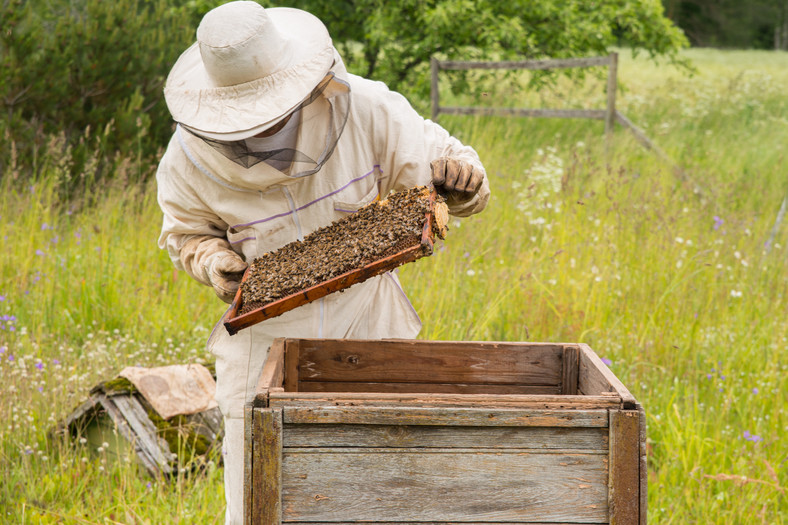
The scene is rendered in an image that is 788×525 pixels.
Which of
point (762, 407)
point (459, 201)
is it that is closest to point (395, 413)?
point (459, 201)

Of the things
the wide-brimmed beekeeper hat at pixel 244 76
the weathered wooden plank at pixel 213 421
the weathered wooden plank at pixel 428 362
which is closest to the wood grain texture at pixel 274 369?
the weathered wooden plank at pixel 428 362

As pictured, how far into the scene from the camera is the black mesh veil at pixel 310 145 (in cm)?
196

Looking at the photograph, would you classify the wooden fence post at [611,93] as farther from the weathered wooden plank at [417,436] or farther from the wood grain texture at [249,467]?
the wood grain texture at [249,467]

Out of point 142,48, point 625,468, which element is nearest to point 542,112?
point 142,48

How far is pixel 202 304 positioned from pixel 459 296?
5.14 feet

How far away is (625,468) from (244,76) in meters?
1.35

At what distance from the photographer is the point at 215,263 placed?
6.87 ft

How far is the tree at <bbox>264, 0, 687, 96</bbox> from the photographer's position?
8.38 metres

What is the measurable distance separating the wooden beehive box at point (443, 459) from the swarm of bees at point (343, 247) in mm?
424

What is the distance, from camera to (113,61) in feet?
21.0

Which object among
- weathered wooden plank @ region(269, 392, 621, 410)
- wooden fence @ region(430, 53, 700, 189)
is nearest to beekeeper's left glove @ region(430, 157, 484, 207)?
weathered wooden plank @ region(269, 392, 621, 410)

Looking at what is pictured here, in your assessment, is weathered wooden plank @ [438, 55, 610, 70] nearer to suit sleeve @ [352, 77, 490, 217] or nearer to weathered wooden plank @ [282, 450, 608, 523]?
suit sleeve @ [352, 77, 490, 217]

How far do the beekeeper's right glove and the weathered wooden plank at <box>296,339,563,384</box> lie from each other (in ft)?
0.98

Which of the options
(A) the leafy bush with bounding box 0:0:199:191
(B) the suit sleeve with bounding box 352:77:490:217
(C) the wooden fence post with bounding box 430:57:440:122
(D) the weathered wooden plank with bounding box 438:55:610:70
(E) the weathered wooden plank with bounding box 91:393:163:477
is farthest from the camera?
(C) the wooden fence post with bounding box 430:57:440:122
